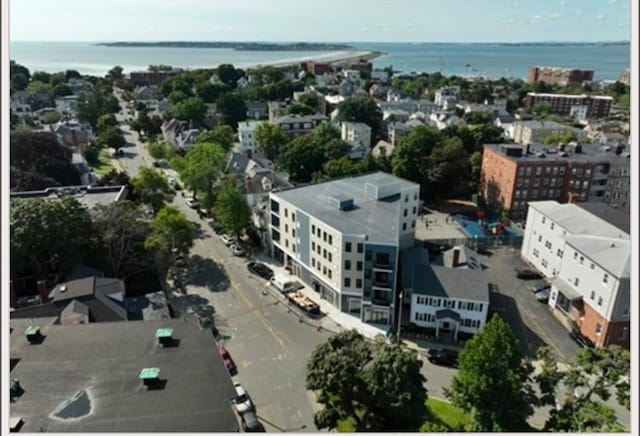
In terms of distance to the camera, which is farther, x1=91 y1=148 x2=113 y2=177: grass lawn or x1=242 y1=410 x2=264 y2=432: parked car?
x1=91 y1=148 x2=113 y2=177: grass lawn

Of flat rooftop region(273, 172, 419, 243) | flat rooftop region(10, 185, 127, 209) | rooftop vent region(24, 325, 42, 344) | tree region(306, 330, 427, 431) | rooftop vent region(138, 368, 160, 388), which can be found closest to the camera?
rooftop vent region(138, 368, 160, 388)

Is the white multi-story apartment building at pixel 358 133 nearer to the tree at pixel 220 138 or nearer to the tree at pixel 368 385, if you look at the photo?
the tree at pixel 220 138

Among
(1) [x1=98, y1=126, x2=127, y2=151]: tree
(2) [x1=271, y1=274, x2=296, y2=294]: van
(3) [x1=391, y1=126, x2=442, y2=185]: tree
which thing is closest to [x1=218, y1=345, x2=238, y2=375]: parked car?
(2) [x1=271, y1=274, x2=296, y2=294]: van

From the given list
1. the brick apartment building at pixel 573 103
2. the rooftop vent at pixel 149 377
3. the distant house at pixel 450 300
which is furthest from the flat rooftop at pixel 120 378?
the brick apartment building at pixel 573 103

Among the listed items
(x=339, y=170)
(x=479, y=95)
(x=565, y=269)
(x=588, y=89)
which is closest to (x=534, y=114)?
(x=479, y=95)

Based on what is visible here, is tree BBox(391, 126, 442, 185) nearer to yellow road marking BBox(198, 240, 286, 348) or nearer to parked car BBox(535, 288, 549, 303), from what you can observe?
parked car BBox(535, 288, 549, 303)

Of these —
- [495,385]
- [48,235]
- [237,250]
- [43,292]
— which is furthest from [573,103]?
[43,292]
